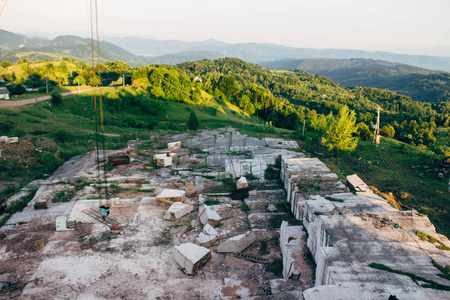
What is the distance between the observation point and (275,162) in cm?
1792

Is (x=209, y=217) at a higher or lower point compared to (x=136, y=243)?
higher

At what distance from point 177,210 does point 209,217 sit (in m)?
1.62

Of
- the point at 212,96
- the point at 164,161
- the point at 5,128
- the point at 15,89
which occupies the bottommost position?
the point at 164,161

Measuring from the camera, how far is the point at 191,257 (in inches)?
345

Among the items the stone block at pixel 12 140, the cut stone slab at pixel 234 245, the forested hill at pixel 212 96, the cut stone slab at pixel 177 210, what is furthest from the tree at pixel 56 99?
the cut stone slab at pixel 234 245

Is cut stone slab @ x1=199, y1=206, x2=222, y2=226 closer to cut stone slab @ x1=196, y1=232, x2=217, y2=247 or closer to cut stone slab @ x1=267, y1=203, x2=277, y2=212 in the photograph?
cut stone slab @ x1=196, y1=232, x2=217, y2=247

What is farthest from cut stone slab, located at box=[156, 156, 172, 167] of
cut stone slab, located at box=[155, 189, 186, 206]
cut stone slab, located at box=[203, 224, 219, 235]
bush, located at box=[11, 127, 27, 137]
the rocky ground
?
bush, located at box=[11, 127, 27, 137]

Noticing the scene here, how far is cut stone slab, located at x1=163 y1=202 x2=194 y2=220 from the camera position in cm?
1204

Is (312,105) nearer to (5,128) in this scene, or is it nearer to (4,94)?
(4,94)

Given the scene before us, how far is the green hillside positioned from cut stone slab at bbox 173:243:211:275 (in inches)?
389

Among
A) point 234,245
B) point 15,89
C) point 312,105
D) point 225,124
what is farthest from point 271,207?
point 312,105

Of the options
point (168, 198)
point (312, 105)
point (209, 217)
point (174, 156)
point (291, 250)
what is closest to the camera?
point (291, 250)

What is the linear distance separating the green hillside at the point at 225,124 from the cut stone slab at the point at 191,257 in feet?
32.4

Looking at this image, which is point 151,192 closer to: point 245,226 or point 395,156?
point 245,226
